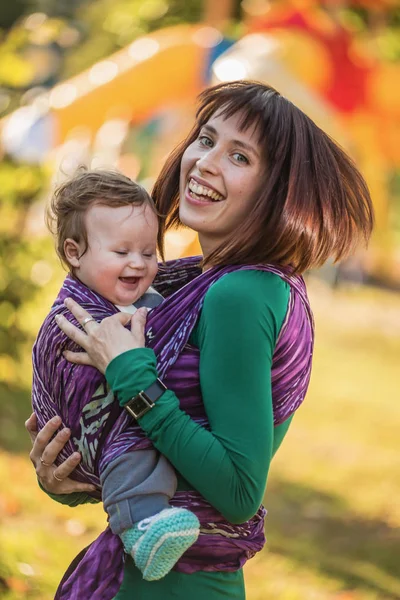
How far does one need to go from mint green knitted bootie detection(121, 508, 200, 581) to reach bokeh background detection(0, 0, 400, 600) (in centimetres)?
103

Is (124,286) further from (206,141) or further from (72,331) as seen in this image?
(206,141)

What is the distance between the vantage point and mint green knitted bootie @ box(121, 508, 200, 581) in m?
1.74

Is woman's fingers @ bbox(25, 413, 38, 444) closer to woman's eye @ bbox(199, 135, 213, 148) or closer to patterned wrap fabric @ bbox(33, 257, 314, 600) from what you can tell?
patterned wrap fabric @ bbox(33, 257, 314, 600)

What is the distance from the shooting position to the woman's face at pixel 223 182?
194cm

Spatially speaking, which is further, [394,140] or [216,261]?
[394,140]

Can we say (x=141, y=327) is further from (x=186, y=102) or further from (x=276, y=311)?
(x=186, y=102)

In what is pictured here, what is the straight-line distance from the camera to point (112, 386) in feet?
5.90

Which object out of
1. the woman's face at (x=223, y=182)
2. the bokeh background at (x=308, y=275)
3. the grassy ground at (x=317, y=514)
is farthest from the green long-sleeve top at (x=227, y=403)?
the grassy ground at (x=317, y=514)

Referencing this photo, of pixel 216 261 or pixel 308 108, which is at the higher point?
pixel 308 108

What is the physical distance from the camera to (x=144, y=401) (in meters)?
1.77

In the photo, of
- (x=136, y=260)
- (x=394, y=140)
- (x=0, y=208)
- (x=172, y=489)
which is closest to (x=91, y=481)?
(x=172, y=489)

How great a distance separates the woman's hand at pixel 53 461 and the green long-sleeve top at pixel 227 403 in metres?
0.24

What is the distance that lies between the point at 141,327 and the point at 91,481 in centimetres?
35

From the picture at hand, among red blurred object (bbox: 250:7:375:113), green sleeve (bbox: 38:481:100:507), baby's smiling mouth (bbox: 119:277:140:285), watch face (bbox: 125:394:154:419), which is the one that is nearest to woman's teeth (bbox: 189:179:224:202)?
baby's smiling mouth (bbox: 119:277:140:285)
